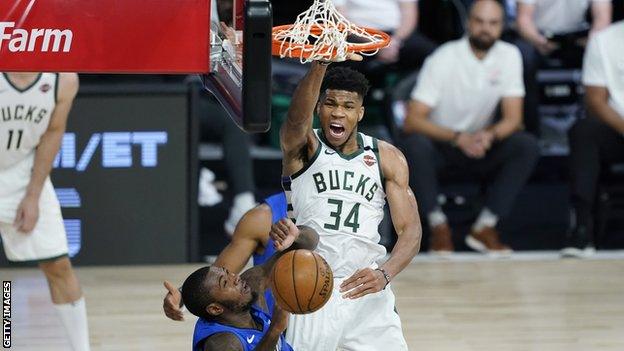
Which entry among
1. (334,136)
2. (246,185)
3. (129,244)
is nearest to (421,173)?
(246,185)

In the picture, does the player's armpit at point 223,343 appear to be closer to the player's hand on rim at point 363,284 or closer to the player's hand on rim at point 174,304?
the player's hand on rim at point 174,304

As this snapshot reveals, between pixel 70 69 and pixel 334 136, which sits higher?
pixel 70 69

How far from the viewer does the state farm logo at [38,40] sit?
13.5ft

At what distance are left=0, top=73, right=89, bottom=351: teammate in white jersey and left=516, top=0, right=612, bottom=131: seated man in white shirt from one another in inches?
146

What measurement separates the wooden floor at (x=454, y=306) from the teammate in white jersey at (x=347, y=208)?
4.92 ft

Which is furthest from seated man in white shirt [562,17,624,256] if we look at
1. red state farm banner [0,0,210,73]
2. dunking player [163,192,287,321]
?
red state farm banner [0,0,210,73]

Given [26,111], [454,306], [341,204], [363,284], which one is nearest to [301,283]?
[363,284]

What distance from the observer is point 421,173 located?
8.89 meters

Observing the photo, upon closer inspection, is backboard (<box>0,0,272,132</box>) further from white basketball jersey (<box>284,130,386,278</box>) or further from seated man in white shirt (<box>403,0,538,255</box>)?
seated man in white shirt (<box>403,0,538,255</box>)

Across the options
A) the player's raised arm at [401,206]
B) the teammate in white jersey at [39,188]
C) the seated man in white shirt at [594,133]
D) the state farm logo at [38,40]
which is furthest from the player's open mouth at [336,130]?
the seated man in white shirt at [594,133]

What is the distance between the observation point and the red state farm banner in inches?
162

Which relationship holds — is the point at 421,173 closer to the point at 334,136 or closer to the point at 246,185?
the point at 246,185

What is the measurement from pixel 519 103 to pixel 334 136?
3864 millimetres

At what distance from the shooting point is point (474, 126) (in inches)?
363
